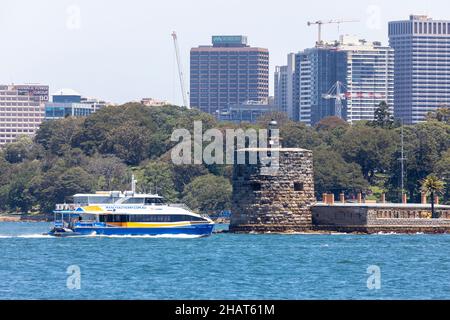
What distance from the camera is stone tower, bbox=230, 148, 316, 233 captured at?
298 feet

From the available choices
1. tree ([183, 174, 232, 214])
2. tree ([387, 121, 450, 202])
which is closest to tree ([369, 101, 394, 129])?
tree ([387, 121, 450, 202])

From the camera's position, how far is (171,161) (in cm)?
15550

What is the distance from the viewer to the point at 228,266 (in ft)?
194

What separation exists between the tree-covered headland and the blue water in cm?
4883

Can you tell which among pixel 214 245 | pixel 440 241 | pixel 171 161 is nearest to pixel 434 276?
pixel 214 245

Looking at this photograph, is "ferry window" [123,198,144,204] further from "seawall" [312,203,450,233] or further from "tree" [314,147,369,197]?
"tree" [314,147,369,197]

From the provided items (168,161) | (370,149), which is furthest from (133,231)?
(168,161)

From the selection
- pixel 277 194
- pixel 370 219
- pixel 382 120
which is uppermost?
pixel 382 120

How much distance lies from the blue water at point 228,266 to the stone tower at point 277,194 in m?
2.64

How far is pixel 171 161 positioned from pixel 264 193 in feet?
214

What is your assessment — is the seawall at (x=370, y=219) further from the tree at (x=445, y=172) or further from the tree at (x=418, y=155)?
the tree at (x=445, y=172)

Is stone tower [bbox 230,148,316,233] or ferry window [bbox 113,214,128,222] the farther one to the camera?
stone tower [bbox 230,148,316,233]

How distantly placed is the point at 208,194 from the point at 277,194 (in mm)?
52173

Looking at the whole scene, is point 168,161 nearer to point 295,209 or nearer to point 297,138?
point 297,138
